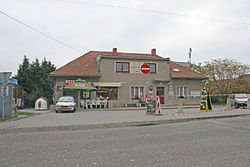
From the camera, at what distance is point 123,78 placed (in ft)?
85.0

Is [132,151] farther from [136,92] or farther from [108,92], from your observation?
[136,92]

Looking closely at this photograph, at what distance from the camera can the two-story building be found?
24.2 metres

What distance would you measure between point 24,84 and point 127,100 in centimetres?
2295

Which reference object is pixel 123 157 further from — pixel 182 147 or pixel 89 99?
pixel 89 99

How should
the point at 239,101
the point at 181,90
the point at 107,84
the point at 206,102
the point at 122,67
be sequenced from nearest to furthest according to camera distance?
the point at 206,102
the point at 239,101
the point at 107,84
the point at 122,67
the point at 181,90

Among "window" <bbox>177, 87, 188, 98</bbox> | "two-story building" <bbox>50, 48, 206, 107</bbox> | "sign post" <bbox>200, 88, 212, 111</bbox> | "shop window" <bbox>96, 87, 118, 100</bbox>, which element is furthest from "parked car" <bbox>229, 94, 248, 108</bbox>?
"shop window" <bbox>96, 87, 118, 100</bbox>

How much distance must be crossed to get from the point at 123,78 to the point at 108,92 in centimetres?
258

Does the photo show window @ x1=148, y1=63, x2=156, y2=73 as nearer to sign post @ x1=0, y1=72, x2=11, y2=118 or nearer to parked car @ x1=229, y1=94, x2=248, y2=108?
parked car @ x1=229, y1=94, x2=248, y2=108

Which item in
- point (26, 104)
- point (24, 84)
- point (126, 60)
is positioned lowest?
point (26, 104)

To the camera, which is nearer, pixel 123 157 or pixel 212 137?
pixel 123 157

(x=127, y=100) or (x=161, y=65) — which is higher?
A: (x=161, y=65)

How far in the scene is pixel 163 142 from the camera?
5.88m

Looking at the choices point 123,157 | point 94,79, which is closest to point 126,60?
point 94,79

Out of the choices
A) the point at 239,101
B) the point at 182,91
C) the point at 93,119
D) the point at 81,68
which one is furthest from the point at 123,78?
the point at 93,119
